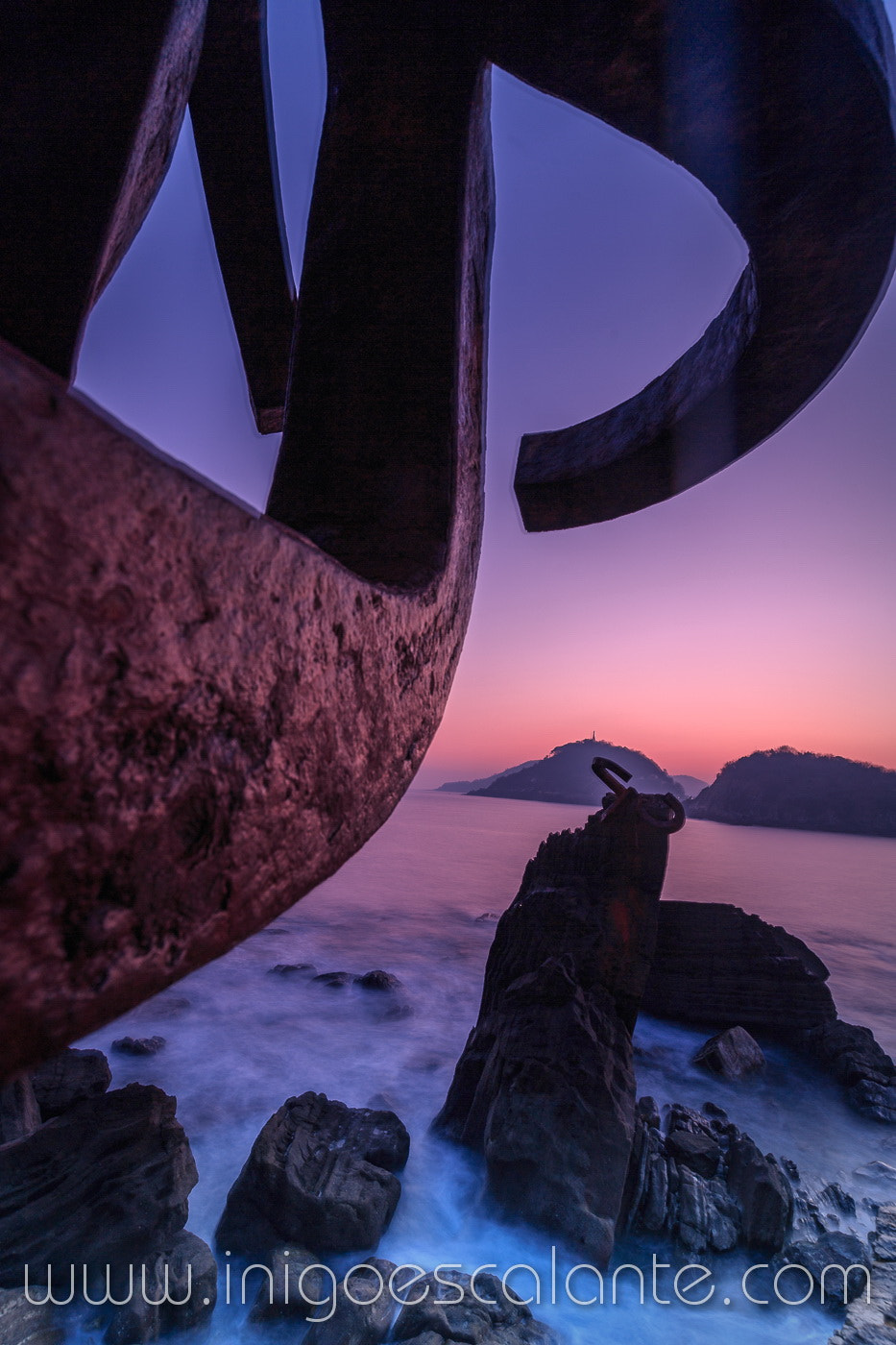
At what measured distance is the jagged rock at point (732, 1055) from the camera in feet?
23.2

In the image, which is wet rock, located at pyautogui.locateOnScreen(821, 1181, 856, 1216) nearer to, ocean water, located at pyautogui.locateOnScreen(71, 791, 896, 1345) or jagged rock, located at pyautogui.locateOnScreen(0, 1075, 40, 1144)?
ocean water, located at pyautogui.locateOnScreen(71, 791, 896, 1345)

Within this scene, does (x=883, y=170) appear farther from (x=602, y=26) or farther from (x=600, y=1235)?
(x=600, y=1235)

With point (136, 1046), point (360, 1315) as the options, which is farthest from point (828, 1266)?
point (136, 1046)

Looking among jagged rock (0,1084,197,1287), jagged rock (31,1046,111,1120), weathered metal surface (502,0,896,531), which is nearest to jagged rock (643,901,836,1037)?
jagged rock (0,1084,197,1287)

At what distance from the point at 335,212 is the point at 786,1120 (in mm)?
8840

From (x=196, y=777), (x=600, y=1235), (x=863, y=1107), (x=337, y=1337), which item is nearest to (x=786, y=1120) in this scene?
(x=863, y=1107)

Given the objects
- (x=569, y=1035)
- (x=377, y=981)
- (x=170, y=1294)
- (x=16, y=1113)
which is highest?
(x=569, y=1035)

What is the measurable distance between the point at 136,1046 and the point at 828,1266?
738 centimetres

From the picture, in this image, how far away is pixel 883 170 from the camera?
156cm

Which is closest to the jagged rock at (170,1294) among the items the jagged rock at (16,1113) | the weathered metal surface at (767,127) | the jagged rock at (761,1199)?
the jagged rock at (16,1113)

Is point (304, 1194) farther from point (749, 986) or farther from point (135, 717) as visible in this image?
point (749, 986)

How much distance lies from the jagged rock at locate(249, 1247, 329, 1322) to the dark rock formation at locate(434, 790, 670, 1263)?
4.13 ft

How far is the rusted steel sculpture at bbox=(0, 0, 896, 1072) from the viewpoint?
17.4 inches

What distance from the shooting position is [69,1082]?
459 centimetres
